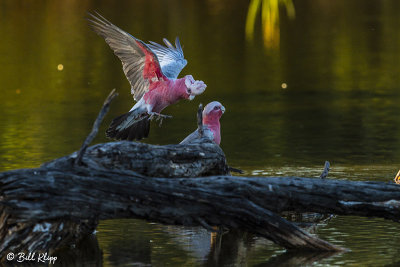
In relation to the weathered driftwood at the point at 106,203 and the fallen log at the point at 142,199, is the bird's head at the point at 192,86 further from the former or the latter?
the weathered driftwood at the point at 106,203

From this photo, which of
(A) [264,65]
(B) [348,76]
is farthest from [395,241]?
(A) [264,65]

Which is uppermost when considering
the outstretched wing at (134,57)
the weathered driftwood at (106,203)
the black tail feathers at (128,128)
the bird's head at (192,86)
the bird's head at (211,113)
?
the outstretched wing at (134,57)

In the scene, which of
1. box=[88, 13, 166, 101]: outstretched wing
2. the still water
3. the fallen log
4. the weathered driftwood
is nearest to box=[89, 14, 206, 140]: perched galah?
box=[88, 13, 166, 101]: outstretched wing

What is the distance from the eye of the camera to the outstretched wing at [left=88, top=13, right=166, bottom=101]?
8.78 meters

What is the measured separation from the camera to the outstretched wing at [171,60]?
956 cm

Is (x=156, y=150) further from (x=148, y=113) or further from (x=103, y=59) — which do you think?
(x=103, y=59)

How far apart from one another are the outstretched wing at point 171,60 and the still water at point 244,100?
90 centimetres

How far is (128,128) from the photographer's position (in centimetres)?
878

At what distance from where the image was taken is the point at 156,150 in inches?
277

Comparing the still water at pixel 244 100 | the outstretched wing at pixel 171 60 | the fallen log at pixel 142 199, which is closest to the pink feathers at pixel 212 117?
the outstretched wing at pixel 171 60

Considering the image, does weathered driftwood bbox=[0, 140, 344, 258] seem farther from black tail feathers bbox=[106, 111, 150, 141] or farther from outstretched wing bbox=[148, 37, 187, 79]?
outstretched wing bbox=[148, 37, 187, 79]

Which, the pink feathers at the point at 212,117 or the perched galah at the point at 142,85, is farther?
the pink feathers at the point at 212,117

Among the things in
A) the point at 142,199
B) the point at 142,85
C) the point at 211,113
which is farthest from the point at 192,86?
the point at 142,199

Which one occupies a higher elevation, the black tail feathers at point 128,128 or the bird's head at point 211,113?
the bird's head at point 211,113
